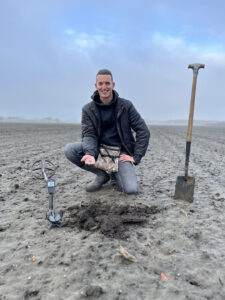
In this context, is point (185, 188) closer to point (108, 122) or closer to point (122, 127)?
point (122, 127)

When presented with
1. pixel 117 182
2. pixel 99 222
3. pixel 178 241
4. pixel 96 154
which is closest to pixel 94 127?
pixel 96 154

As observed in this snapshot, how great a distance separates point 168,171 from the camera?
5781 mm

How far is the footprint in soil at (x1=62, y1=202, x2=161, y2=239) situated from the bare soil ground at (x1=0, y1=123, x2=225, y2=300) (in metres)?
0.01

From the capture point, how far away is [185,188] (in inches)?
145

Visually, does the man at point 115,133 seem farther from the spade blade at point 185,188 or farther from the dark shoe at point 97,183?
the spade blade at point 185,188

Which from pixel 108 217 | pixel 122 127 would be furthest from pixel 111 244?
pixel 122 127

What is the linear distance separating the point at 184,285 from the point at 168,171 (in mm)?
3987

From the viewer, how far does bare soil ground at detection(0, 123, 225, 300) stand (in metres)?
1.87

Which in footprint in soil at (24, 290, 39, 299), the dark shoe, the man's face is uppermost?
the man's face

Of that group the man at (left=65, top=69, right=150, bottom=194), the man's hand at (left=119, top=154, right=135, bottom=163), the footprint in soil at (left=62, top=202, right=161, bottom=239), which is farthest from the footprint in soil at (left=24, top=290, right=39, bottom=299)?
the man's hand at (left=119, top=154, right=135, bottom=163)

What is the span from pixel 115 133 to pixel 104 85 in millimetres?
822

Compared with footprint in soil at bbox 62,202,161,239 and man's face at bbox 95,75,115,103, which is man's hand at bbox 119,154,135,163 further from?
man's face at bbox 95,75,115,103

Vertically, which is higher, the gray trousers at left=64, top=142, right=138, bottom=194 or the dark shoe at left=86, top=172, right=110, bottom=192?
the gray trousers at left=64, top=142, right=138, bottom=194

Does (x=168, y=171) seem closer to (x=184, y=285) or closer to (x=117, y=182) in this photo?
(x=117, y=182)
